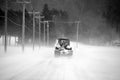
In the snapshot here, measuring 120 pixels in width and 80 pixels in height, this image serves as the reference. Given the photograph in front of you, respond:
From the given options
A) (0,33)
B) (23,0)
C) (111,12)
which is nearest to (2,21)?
(0,33)

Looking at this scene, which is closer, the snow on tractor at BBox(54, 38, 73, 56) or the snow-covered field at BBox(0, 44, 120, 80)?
the snow-covered field at BBox(0, 44, 120, 80)

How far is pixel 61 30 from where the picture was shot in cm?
14612

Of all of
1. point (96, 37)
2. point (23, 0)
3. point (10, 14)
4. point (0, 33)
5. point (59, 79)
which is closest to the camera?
point (59, 79)

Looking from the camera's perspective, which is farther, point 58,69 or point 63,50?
point 63,50

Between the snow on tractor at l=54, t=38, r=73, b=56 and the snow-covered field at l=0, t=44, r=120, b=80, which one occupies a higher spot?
the snow on tractor at l=54, t=38, r=73, b=56

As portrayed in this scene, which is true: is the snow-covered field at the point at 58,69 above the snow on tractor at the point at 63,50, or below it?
below

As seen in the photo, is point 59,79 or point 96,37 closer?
point 59,79

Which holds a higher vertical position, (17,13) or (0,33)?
(17,13)

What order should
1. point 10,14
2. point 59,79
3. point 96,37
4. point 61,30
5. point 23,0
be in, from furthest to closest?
point 61,30, point 96,37, point 10,14, point 23,0, point 59,79

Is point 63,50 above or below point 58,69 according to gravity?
above

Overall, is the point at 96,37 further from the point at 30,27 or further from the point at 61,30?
the point at 30,27

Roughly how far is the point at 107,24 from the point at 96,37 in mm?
13701

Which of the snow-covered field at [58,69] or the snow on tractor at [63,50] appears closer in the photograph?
the snow-covered field at [58,69]

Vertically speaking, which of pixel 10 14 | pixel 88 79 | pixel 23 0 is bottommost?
pixel 88 79
